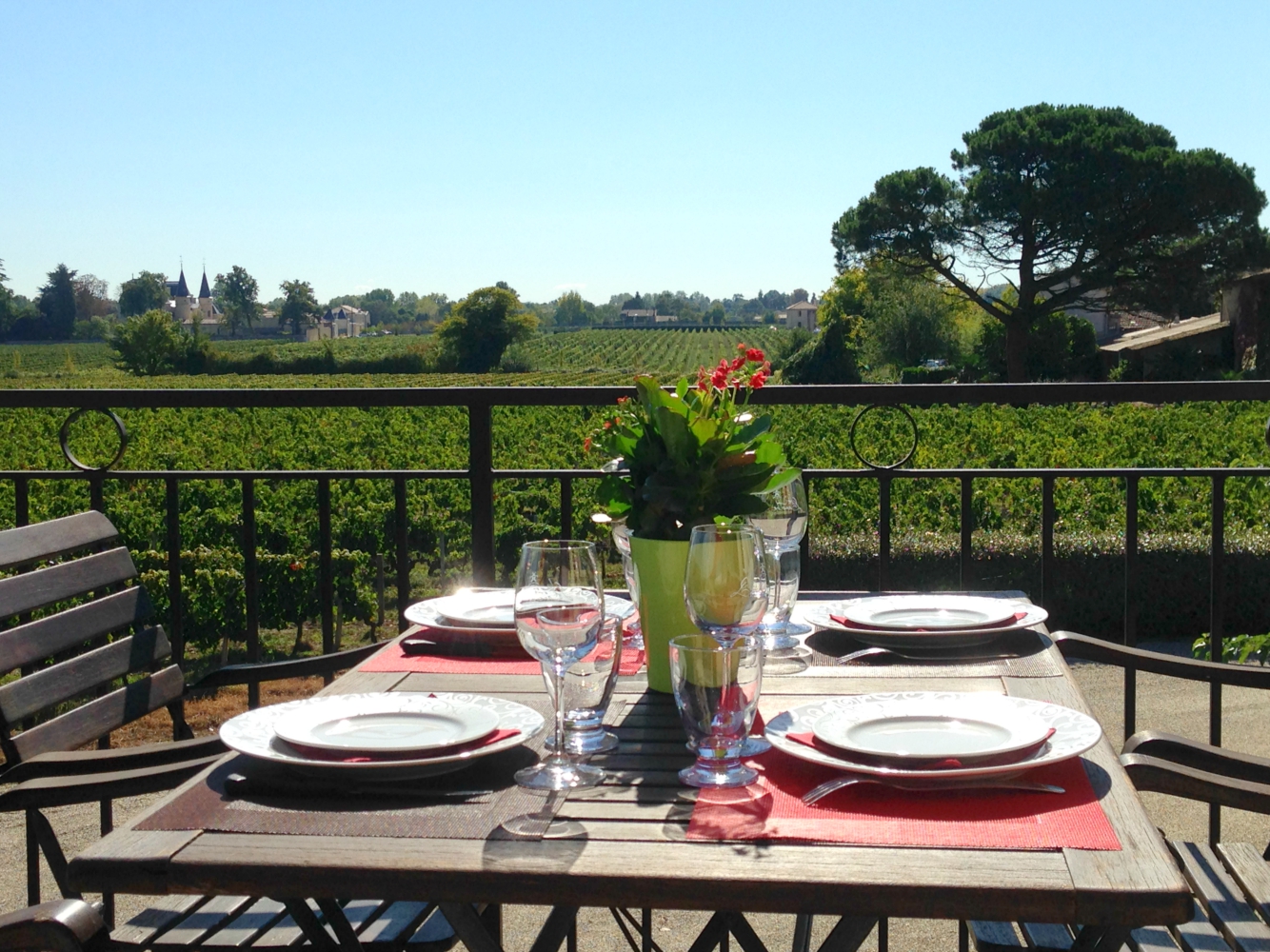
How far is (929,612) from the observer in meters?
1.81

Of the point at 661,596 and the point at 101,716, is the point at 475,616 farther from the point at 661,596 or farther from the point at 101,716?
the point at 101,716

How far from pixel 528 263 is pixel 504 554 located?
2880 inches

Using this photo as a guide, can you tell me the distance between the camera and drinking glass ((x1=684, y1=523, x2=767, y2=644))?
4.24 ft

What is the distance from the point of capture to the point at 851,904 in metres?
0.89

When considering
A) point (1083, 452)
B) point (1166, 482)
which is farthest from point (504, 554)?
point (1083, 452)

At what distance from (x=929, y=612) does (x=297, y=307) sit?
216 feet

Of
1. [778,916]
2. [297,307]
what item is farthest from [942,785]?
[297,307]

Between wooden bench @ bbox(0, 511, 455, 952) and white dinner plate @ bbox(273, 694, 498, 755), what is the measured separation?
11 centimetres

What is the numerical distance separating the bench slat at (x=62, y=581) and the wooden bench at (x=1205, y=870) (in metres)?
1.42

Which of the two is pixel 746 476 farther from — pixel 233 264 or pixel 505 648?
pixel 233 264

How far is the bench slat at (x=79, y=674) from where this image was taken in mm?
1724

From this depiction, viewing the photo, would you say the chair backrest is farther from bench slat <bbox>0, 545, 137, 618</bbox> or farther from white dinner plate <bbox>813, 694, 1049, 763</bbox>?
white dinner plate <bbox>813, 694, 1049, 763</bbox>

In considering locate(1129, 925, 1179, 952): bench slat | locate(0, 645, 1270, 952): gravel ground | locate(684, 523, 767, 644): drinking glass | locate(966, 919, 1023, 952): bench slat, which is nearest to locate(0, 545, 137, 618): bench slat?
locate(0, 645, 1270, 952): gravel ground

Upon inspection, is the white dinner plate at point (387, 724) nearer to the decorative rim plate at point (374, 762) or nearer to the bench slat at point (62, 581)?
the decorative rim plate at point (374, 762)
